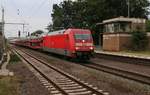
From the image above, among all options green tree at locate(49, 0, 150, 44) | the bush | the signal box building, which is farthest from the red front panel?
green tree at locate(49, 0, 150, 44)

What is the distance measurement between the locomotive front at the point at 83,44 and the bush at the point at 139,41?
22.5m

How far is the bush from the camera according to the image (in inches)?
2060

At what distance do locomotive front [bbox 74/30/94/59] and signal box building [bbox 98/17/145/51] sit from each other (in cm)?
2211

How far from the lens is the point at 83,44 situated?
30.3 meters

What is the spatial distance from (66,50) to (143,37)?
24.3m

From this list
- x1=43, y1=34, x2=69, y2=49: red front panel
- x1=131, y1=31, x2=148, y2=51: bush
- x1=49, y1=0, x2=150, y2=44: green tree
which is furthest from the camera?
x1=49, y1=0, x2=150, y2=44: green tree

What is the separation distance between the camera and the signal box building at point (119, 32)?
52.9m

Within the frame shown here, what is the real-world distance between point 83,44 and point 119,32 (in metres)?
22.9

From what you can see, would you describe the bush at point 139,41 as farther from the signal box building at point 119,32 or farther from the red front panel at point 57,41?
the red front panel at point 57,41

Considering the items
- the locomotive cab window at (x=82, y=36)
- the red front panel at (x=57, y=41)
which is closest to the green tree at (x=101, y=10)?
the red front panel at (x=57, y=41)

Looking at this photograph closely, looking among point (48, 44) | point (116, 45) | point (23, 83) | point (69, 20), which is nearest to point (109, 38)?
point (116, 45)

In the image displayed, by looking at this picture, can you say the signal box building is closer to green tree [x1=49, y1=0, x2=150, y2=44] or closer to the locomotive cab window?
green tree [x1=49, y1=0, x2=150, y2=44]

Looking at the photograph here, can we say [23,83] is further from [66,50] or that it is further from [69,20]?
[69,20]

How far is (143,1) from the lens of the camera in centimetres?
8475
